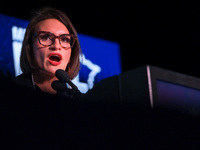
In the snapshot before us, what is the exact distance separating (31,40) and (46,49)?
130 mm

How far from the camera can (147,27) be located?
280 centimetres

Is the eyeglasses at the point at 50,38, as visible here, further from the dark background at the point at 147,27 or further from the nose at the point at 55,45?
the dark background at the point at 147,27

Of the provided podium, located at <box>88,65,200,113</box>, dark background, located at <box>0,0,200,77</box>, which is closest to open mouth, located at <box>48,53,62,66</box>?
podium, located at <box>88,65,200,113</box>

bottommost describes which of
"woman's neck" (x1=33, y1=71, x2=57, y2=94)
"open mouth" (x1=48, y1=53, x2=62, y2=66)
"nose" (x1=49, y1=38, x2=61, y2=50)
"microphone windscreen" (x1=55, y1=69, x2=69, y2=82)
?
"microphone windscreen" (x1=55, y1=69, x2=69, y2=82)

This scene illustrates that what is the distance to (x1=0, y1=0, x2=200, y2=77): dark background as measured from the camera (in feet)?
8.59

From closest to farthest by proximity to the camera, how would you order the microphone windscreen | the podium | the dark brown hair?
the microphone windscreen
the podium
the dark brown hair

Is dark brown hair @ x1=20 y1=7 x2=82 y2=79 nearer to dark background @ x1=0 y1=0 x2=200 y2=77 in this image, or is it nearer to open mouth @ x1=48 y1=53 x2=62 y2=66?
open mouth @ x1=48 y1=53 x2=62 y2=66

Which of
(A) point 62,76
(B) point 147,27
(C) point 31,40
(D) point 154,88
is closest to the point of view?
(A) point 62,76

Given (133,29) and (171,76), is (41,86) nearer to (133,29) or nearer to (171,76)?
(171,76)

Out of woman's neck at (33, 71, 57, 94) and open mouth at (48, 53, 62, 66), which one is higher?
open mouth at (48, 53, 62, 66)

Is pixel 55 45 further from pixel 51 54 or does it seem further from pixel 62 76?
pixel 62 76

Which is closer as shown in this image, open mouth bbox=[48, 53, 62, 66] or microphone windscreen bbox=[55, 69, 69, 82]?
microphone windscreen bbox=[55, 69, 69, 82]

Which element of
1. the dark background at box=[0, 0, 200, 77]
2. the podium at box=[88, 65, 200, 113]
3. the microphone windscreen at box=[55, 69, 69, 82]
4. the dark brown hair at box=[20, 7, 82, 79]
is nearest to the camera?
the microphone windscreen at box=[55, 69, 69, 82]

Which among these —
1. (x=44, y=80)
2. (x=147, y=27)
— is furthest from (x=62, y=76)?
(x=147, y=27)
